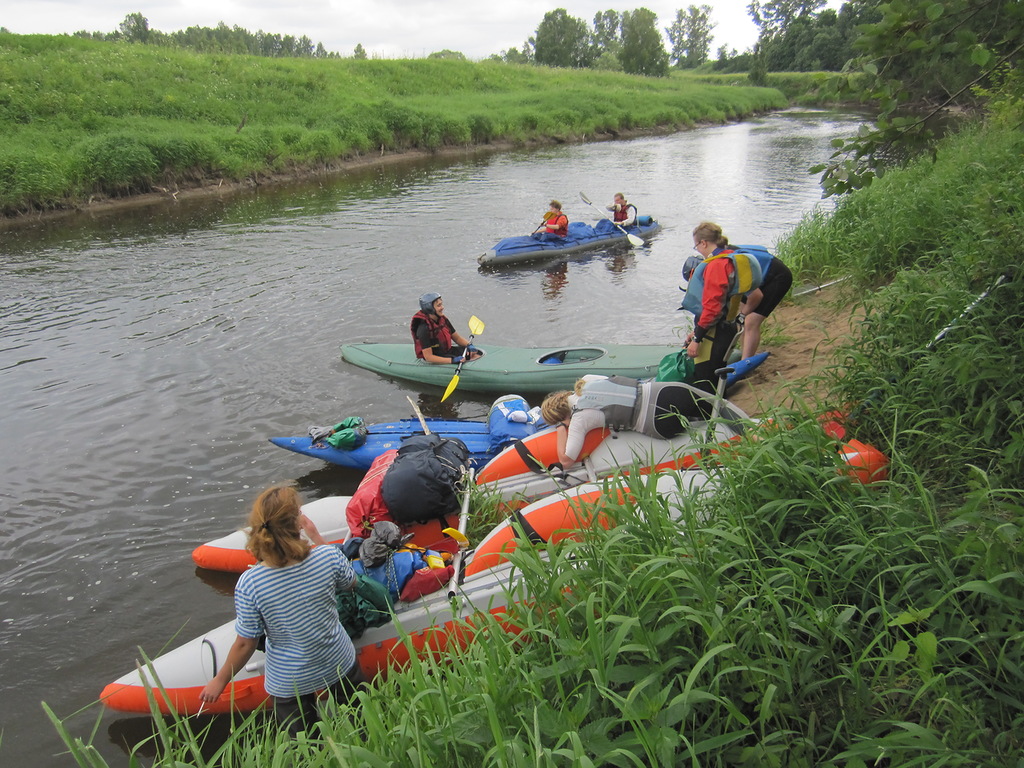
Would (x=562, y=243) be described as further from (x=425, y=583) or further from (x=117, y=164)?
(x=117, y=164)

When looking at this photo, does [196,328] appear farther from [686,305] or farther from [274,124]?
[274,124]

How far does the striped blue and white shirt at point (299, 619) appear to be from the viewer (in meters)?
2.78

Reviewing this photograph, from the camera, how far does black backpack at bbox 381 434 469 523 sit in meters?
4.19

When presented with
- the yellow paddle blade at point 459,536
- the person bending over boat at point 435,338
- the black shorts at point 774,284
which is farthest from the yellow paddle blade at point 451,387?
the yellow paddle blade at point 459,536

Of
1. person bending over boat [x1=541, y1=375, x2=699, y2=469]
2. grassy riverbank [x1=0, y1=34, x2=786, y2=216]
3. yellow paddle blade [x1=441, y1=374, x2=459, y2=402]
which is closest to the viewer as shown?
person bending over boat [x1=541, y1=375, x2=699, y2=469]

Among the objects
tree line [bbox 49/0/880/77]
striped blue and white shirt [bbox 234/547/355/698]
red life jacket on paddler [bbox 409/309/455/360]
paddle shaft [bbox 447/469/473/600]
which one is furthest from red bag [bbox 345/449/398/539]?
tree line [bbox 49/0/880/77]

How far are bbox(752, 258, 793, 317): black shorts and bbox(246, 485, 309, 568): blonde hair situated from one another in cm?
456

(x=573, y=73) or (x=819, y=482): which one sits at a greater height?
(x=573, y=73)

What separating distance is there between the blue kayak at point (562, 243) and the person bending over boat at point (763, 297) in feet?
20.1

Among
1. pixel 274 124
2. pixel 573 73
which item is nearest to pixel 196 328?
pixel 274 124

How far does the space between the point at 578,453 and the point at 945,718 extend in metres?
2.62

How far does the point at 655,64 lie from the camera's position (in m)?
63.6

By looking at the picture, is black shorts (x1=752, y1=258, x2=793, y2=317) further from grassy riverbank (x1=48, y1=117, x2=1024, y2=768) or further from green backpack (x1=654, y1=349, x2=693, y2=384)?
grassy riverbank (x1=48, y1=117, x2=1024, y2=768)

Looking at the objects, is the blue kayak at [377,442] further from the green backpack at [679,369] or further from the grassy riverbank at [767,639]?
the grassy riverbank at [767,639]
